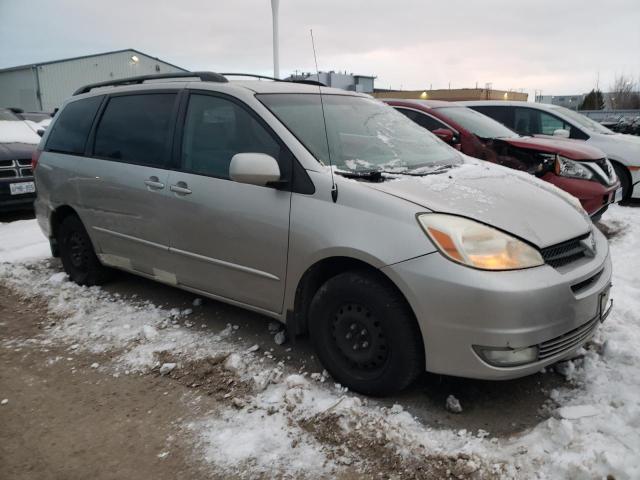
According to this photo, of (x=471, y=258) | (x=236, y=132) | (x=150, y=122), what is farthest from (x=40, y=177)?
(x=471, y=258)

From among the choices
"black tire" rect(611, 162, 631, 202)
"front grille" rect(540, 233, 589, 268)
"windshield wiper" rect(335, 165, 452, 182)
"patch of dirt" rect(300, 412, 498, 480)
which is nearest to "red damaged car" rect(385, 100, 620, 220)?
"black tire" rect(611, 162, 631, 202)

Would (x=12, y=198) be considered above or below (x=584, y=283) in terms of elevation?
below

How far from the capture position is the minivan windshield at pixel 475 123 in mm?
6457

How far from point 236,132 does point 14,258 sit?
371 centimetres

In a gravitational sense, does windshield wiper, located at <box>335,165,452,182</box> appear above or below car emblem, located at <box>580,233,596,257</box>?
above

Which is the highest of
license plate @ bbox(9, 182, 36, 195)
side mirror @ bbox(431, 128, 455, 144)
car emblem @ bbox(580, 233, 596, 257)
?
side mirror @ bbox(431, 128, 455, 144)

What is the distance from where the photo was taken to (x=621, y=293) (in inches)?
156

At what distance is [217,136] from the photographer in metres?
3.48

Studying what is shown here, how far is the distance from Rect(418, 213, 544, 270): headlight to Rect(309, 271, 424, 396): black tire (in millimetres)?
368

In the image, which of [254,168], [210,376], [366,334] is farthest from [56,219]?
[366,334]

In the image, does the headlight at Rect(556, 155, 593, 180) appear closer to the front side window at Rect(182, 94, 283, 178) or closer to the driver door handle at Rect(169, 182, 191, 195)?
the front side window at Rect(182, 94, 283, 178)

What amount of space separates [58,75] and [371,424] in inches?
1319

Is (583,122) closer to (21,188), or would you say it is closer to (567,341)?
(567,341)

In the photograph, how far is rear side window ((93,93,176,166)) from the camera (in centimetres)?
378
